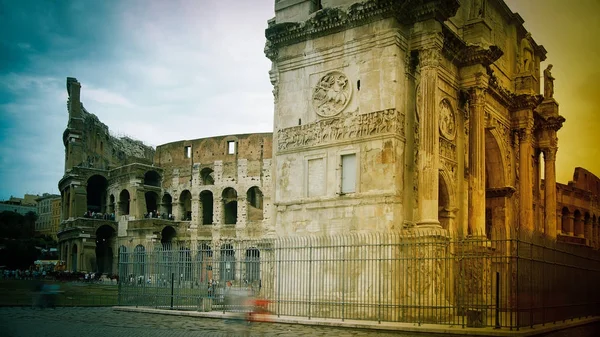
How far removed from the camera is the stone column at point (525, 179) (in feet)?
79.3

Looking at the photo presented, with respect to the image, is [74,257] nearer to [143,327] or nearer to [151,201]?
[151,201]

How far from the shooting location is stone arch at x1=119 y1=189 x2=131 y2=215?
50031 millimetres

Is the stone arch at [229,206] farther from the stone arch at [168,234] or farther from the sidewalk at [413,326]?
the sidewalk at [413,326]

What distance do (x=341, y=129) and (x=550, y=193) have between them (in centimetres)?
1206

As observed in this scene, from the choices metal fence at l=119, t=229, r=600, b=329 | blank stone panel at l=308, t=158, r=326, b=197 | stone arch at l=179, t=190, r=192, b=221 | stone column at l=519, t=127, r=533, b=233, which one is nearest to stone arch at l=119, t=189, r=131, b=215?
stone arch at l=179, t=190, r=192, b=221

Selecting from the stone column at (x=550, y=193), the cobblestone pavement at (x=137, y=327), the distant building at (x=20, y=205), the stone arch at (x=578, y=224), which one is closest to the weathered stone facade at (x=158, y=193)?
the distant building at (x=20, y=205)

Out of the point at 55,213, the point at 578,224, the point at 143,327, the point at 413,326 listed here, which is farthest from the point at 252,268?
the point at 55,213

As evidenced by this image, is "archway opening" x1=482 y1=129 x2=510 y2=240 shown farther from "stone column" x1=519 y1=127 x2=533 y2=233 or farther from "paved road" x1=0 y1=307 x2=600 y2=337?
"paved road" x1=0 y1=307 x2=600 y2=337

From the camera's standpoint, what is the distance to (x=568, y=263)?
17.1 m

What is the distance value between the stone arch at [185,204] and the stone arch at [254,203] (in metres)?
5.13

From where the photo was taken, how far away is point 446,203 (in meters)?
19.5

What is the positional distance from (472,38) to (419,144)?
5395 mm

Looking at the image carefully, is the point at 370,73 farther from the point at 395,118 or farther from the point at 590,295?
the point at 590,295

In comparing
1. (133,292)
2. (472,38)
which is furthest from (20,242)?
(472,38)
